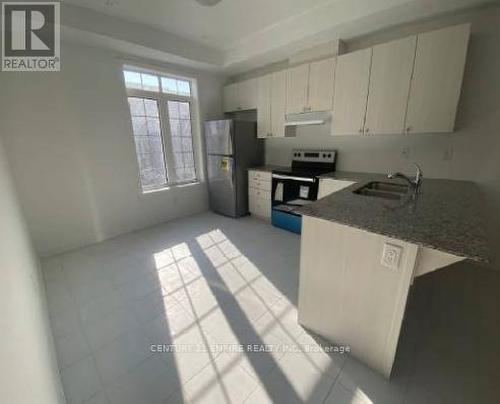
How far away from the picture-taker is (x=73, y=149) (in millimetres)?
2943

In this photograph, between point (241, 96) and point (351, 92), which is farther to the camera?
point (241, 96)

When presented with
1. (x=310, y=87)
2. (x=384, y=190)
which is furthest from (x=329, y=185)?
(x=310, y=87)

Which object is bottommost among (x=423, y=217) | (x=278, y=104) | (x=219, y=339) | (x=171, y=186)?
(x=219, y=339)

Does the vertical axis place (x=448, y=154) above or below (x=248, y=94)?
below

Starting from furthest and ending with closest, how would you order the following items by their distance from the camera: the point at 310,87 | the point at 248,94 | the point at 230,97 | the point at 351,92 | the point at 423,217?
the point at 230,97 → the point at 248,94 → the point at 310,87 → the point at 351,92 → the point at 423,217

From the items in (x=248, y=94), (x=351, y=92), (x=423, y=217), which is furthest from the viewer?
(x=248, y=94)

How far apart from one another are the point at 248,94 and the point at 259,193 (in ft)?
5.57

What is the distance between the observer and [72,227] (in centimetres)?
307

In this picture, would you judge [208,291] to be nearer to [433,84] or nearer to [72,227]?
[72,227]

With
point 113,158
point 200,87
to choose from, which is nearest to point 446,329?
point 113,158

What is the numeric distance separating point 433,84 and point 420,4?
2.41 ft

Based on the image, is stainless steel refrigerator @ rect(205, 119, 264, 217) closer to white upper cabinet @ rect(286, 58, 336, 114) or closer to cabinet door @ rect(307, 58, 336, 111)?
white upper cabinet @ rect(286, 58, 336, 114)

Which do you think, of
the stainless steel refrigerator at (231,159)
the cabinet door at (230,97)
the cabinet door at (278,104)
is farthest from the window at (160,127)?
the cabinet door at (278,104)

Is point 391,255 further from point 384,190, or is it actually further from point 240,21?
point 240,21
